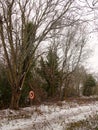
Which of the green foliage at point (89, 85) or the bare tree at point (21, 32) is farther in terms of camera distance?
the green foliage at point (89, 85)

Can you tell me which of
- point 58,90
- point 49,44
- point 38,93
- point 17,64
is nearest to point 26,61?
point 17,64

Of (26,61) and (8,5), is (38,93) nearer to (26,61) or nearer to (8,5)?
(26,61)

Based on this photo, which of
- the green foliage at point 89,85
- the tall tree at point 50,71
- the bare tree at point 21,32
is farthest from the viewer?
the green foliage at point 89,85

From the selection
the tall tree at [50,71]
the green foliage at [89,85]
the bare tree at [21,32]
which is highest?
the bare tree at [21,32]

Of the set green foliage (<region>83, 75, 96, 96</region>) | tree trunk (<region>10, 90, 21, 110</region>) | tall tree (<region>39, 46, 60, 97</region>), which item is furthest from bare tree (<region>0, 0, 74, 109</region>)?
green foliage (<region>83, 75, 96, 96</region>)

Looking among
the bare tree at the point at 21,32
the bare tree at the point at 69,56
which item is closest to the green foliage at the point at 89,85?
the bare tree at the point at 69,56

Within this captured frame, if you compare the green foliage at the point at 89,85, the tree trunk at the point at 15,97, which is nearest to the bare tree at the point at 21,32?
the tree trunk at the point at 15,97

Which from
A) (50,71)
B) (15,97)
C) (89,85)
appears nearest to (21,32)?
(15,97)

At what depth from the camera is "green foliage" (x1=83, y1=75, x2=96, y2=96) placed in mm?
52719

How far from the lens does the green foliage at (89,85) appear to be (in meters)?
52.7

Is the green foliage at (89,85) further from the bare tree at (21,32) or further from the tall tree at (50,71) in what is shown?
the bare tree at (21,32)

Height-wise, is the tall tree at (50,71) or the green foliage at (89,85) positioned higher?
the tall tree at (50,71)

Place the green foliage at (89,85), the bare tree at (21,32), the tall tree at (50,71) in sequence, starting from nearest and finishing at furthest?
the bare tree at (21,32)
the tall tree at (50,71)
the green foliage at (89,85)

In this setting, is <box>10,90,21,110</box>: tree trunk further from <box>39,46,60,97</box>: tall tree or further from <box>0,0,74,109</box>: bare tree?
<box>39,46,60,97</box>: tall tree
